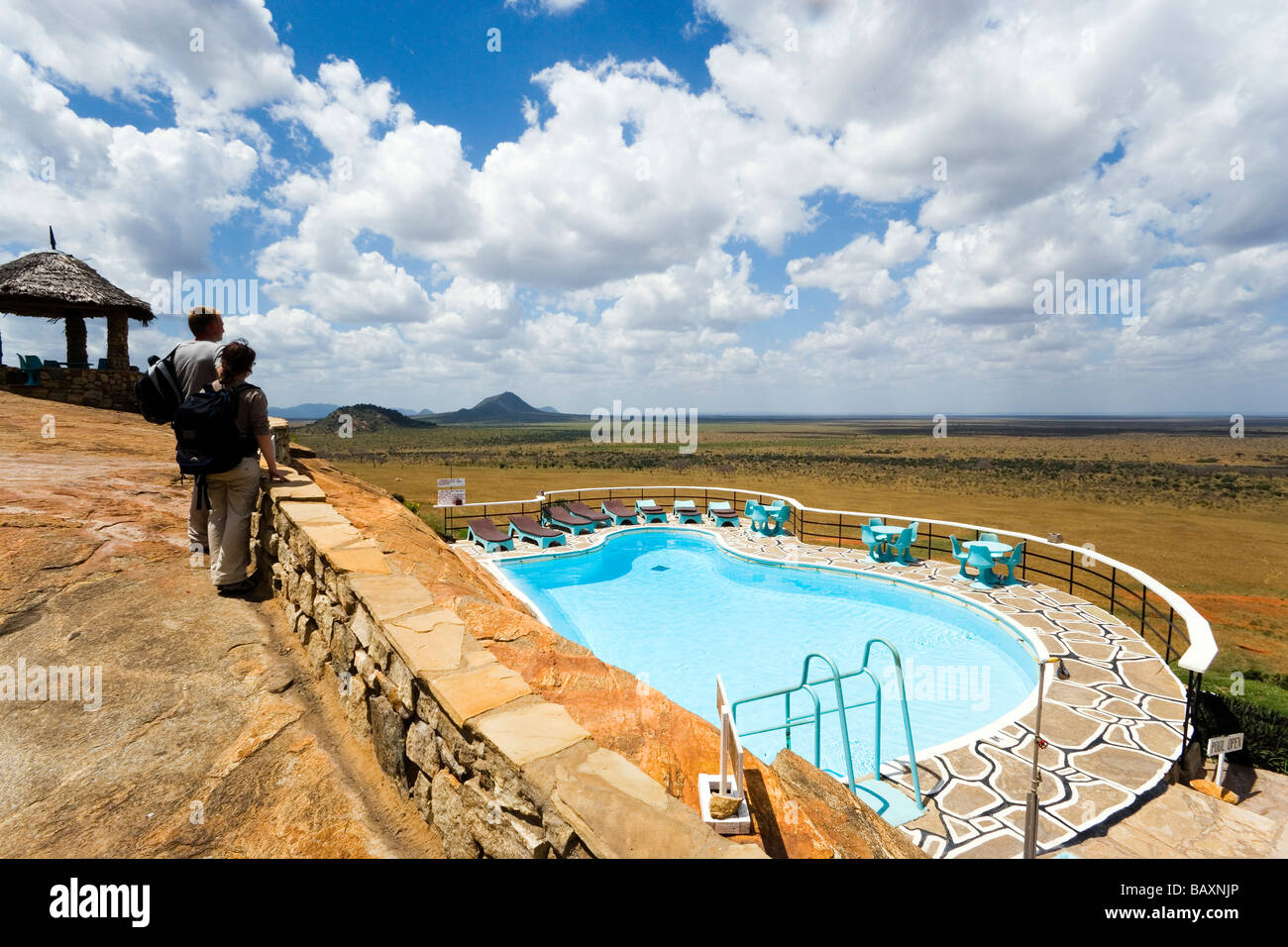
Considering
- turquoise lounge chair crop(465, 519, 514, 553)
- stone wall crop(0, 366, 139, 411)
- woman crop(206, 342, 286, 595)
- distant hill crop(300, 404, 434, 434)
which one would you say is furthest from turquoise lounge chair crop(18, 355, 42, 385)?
distant hill crop(300, 404, 434, 434)

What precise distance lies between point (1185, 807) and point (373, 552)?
6698 mm

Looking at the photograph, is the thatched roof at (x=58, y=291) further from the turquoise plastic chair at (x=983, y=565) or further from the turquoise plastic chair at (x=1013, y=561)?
the turquoise plastic chair at (x=1013, y=561)

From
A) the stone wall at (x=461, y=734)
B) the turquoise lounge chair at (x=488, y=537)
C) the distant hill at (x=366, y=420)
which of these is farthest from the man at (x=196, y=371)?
→ the distant hill at (x=366, y=420)

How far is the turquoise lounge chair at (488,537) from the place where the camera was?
45.5 feet

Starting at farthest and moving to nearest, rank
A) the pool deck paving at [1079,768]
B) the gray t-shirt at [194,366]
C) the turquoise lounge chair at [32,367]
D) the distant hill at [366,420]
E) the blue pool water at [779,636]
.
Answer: the distant hill at [366,420]
the turquoise lounge chair at [32,367]
the blue pool water at [779,636]
the pool deck paving at [1079,768]
the gray t-shirt at [194,366]

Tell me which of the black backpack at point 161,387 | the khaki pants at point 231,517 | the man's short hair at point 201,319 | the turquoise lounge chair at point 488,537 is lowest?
the turquoise lounge chair at point 488,537

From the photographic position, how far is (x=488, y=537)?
46.1ft

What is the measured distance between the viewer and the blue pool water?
22.4 ft

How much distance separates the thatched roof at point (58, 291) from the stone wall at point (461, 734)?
11.1 m

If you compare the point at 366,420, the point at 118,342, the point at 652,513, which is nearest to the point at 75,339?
the point at 118,342
